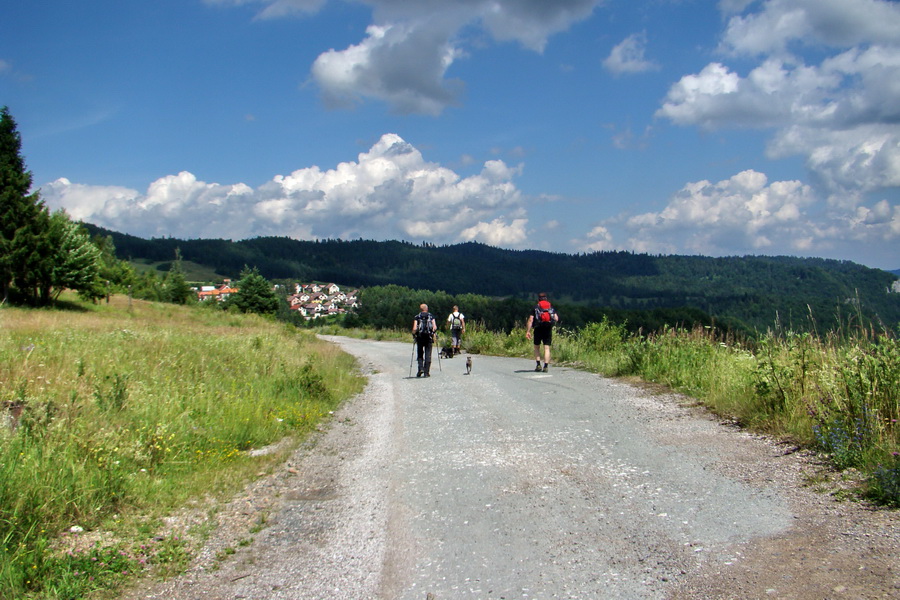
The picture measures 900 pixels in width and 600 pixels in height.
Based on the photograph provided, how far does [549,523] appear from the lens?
4801 millimetres

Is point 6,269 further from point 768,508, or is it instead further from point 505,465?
point 768,508

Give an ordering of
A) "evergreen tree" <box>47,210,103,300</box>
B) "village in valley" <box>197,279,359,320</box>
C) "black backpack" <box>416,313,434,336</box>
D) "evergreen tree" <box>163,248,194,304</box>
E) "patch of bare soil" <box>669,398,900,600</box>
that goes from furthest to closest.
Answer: "village in valley" <box>197,279,359,320</box> → "evergreen tree" <box>163,248,194,304</box> → "evergreen tree" <box>47,210,103,300</box> → "black backpack" <box>416,313,434,336</box> → "patch of bare soil" <box>669,398,900,600</box>

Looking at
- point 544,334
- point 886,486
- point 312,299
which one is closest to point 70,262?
point 544,334

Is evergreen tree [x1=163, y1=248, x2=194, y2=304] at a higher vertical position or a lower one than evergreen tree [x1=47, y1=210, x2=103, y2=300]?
lower

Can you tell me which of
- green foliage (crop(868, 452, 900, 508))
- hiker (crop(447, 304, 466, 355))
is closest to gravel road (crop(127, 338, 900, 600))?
green foliage (crop(868, 452, 900, 508))

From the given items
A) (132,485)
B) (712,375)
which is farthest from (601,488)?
(712,375)

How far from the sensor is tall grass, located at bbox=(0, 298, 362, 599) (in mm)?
4355

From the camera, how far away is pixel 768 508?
4973mm

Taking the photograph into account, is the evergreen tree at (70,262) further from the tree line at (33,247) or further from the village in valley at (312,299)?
the village in valley at (312,299)

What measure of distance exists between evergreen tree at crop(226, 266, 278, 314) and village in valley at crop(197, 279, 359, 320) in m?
55.1

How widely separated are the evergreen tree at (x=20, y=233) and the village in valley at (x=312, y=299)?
8144 cm

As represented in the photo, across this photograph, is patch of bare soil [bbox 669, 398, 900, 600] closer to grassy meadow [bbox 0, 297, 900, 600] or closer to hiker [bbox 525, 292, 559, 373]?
grassy meadow [bbox 0, 297, 900, 600]

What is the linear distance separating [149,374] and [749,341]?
422 inches

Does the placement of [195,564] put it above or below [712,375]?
below
